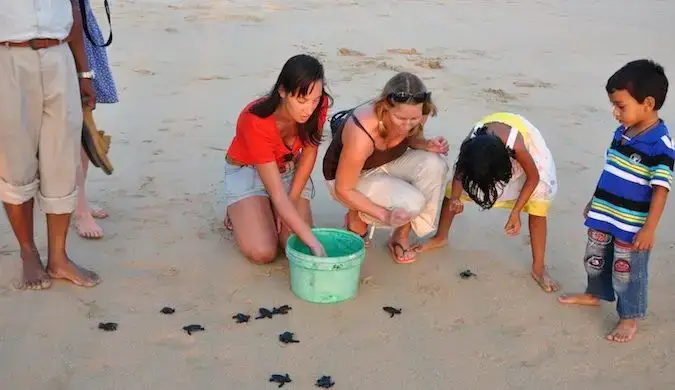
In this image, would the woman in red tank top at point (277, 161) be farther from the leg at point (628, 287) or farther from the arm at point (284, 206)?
the leg at point (628, 287)

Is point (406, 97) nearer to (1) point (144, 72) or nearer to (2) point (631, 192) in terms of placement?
(2) point (631, 192)

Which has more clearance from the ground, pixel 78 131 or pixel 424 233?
pixel 78 131

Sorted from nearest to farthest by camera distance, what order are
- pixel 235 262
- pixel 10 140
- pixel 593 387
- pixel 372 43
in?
pixel 593 387
pixel 10 140
pixel 235 262
pixel 372 43

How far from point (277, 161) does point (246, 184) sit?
8.8 inches

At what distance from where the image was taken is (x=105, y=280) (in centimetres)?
331

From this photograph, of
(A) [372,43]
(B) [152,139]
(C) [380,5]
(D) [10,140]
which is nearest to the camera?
(D) [10,140]

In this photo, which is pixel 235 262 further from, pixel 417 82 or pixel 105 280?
pixel 417 82

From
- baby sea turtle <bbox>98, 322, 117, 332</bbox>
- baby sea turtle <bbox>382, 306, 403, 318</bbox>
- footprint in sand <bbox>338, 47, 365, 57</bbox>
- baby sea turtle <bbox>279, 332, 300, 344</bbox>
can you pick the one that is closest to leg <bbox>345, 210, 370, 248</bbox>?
baby sea turtle <bbox>382, 306, 403, 318</bbox>

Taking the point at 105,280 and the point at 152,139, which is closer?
the point at 105,280

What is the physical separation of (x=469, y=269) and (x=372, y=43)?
560 centimetres

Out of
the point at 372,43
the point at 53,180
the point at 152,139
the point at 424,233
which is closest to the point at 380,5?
the point at 372,43

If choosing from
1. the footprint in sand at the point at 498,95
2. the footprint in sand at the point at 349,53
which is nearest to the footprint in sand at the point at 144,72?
the footprint in sand at the point at 349,53

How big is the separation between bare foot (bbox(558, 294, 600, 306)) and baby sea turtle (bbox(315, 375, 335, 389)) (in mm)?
1211

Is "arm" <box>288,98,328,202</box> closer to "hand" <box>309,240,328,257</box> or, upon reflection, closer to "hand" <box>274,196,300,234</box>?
"hand" <box>274,196,300,234</box>
